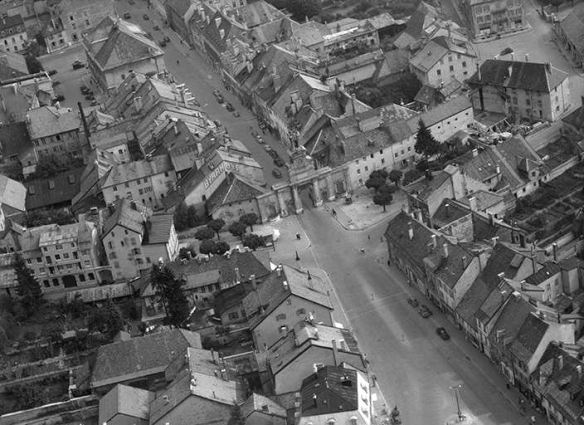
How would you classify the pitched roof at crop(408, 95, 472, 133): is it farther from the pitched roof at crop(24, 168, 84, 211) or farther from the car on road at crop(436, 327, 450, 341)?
the pitched roof at crop(24, 168, 84, 211)

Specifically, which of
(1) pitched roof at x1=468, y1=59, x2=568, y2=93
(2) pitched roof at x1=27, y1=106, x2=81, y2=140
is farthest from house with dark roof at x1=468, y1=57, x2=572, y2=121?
(2) pitched roof at x1=27, y1=106, x2=81, y2=140

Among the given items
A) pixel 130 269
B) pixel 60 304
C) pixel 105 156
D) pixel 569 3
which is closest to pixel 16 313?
pixel 60 304

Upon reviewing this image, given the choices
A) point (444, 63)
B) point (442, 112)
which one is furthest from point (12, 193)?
point (444, 63)

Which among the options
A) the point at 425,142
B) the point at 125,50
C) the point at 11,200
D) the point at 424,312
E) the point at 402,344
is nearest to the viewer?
the point at 402,344

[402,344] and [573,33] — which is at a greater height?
[573,33]

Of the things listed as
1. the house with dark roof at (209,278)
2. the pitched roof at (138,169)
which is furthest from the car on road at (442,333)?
the pitched roof at (138,169)

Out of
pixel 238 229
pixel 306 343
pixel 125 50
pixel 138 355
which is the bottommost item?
pixel 138 355

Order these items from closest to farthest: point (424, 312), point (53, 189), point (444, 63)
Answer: point (424, 312) → point (53, 189) → point (444, 63)

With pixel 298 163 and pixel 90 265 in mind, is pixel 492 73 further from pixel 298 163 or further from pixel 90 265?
pixel 90 265

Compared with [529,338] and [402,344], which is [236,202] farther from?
[529,338]
